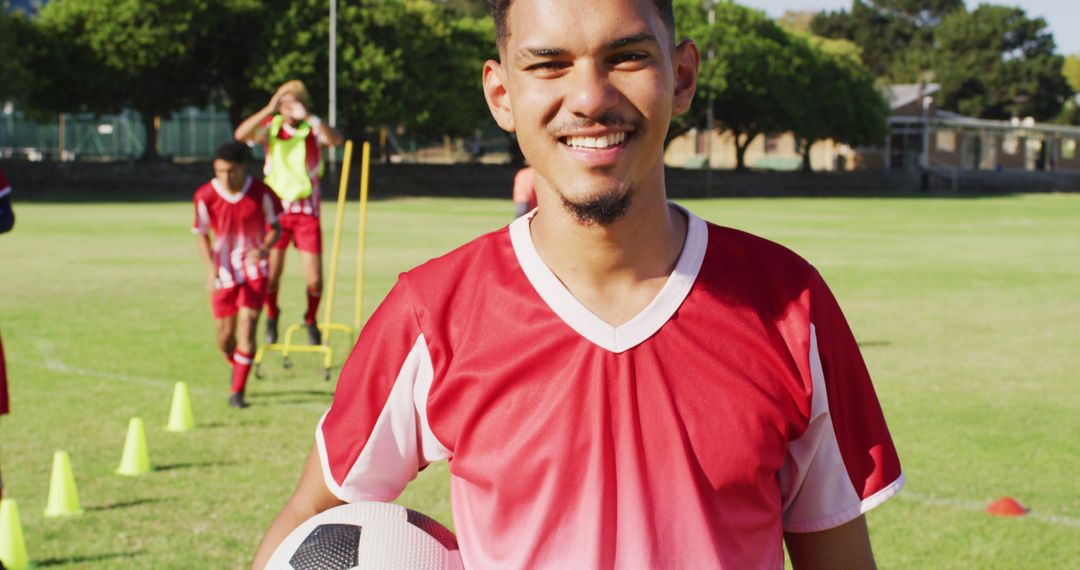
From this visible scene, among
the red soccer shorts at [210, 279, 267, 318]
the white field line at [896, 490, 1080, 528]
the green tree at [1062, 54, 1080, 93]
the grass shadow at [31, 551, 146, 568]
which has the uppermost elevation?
the green tree at [1062, 54, 1080, 93]

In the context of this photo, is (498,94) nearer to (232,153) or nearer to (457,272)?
→ (457,272)

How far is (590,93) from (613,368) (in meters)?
0.48

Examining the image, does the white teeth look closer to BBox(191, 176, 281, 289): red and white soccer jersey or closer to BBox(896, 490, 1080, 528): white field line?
BBox(896, 490, 1080, 528): white field line

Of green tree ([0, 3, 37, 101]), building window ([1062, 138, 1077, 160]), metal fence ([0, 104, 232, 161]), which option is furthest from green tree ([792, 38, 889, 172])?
building window ([1062, 138, 1077, 160])

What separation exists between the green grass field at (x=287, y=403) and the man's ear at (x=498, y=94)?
13.3ft

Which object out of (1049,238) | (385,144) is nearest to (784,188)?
(385,144)

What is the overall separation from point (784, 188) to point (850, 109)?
8.34m

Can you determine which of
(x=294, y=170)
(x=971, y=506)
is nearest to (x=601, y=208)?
(x=971, y=506)

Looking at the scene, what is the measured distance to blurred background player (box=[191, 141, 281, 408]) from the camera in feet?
32.8

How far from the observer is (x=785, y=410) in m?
2.35

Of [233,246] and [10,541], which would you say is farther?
[233,246]

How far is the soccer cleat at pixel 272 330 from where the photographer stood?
40.9 feet

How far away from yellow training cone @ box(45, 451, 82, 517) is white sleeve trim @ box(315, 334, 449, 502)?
15.3ft

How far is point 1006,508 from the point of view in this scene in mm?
6969
